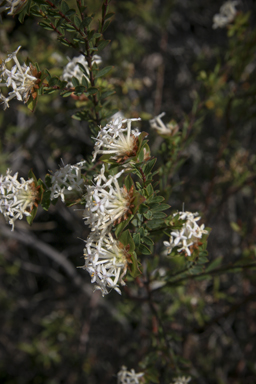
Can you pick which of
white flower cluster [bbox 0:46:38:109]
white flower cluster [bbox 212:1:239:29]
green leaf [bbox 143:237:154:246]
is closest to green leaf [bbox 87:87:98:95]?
Answer: white flower cluster [bbox 0:46:38:109]

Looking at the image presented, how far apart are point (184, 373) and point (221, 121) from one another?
104 inches

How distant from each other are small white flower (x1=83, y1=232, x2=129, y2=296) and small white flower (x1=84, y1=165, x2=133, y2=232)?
0.05 meters

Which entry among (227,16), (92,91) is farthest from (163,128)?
(227,16)

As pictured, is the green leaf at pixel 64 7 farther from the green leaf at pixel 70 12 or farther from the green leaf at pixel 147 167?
the green leaf at pixel 147 167

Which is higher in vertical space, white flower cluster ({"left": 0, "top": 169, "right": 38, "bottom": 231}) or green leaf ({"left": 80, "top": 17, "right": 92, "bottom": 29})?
green leaf ({"left": 80, "top": 17, "right": 92, "bottom": 29})

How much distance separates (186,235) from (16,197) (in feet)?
2.19

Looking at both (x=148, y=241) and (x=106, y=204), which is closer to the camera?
(x=106, y=204)

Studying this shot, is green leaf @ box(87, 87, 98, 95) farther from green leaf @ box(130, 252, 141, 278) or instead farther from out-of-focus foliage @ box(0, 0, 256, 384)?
out-of-focus foliage @ box(0, 0, 256, 384)

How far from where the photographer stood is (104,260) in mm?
996

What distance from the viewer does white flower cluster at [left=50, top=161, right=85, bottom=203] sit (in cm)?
107

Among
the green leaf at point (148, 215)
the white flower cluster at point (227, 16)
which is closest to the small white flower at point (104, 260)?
the green leaf at point (148, 215)

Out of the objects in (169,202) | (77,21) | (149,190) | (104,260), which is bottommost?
(169,202)

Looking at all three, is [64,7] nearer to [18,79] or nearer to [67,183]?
[18,79]

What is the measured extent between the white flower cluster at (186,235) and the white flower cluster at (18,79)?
28.4 inches
